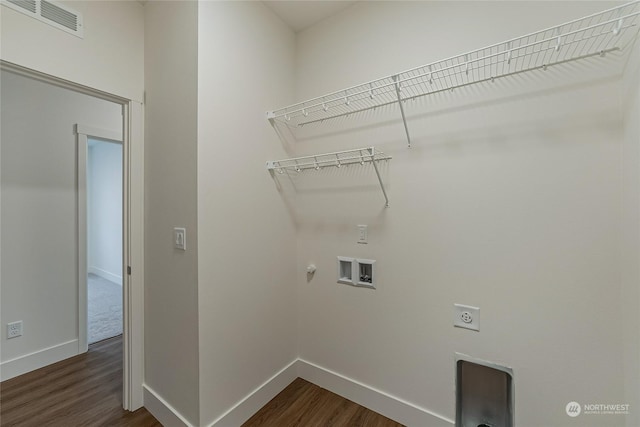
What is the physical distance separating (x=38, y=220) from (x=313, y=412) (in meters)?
2.76

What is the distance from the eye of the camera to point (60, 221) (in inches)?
93.3

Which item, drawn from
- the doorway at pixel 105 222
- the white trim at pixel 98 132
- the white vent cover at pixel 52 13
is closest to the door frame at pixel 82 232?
the white trim at pixel 98 132

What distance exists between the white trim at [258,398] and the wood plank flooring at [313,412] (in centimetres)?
3

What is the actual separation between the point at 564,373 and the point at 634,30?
4.87ft

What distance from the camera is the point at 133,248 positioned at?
5.71 feet

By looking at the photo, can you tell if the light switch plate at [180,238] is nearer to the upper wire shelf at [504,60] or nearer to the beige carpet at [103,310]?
the upper wire shelf at [504,60]

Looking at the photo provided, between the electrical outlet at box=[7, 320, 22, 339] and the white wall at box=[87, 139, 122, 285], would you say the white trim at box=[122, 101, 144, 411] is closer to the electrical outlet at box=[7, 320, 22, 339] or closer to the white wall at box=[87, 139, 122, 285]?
the electrical outlet at box=[7, 320, 22, 339]

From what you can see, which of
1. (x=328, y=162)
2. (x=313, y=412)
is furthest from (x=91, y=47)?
(x=313, y=412)

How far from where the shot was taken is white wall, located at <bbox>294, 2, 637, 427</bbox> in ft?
3.73

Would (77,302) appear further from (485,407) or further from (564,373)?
(564,373)

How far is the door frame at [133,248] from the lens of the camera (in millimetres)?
1726

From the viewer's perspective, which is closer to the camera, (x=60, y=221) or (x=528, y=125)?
(x=528, y=125)

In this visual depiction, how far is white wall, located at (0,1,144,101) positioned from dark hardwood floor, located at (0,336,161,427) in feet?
6.85

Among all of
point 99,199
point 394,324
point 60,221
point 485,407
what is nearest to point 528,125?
→ point 394,324
